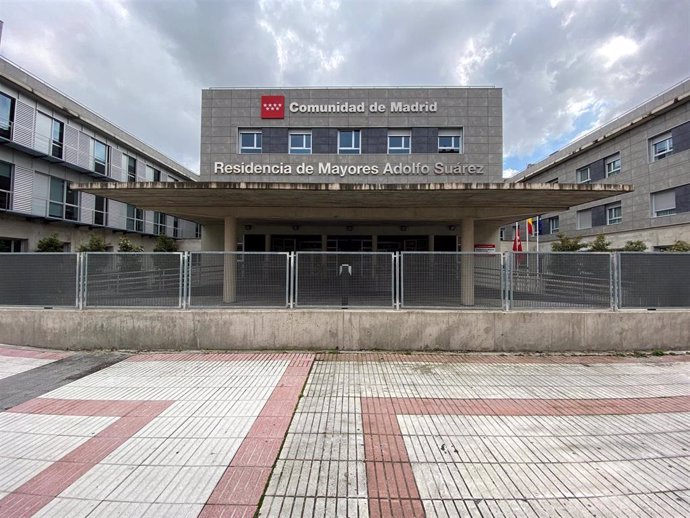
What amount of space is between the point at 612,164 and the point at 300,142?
26.5 metres

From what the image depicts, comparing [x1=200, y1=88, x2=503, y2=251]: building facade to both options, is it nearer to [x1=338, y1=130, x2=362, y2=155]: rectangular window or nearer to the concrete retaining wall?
[x1=338, y1=130, x2=362, y2=155]: rectangular window

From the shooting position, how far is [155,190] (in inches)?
389

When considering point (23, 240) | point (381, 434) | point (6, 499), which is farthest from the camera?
point (23, 240)

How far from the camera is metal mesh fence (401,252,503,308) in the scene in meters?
8.09

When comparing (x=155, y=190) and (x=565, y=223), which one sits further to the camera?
(x=565, y=223)

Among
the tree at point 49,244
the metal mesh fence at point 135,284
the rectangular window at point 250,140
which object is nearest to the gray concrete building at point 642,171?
the rectangular window at point 250,140

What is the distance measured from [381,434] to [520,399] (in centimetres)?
249

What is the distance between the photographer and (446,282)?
26.8ft

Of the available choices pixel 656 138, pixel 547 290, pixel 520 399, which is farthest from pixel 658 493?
pixel 656 138

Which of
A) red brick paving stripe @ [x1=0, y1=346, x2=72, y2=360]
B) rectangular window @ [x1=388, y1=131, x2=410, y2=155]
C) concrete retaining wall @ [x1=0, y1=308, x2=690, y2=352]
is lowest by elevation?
red brick paving stripe @ [x1=0, y1=346, x2=72, y2=360]

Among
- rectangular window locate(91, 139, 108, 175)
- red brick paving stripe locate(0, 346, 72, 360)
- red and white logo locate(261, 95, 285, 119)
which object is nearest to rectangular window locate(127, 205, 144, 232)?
rectangular window locate(91, 139, 108, 175)

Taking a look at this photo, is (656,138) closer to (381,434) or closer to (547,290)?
(547,290)

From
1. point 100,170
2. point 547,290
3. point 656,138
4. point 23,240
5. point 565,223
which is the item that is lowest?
point 547,290

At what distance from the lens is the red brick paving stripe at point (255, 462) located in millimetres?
2939
